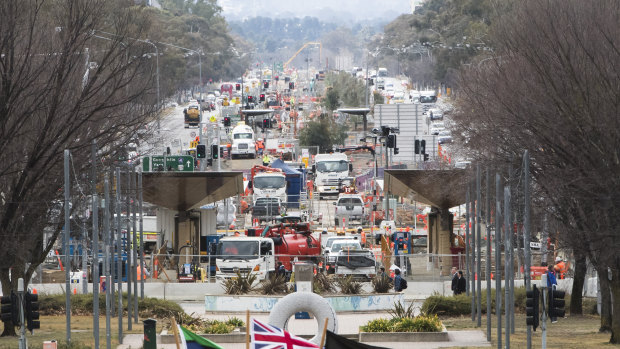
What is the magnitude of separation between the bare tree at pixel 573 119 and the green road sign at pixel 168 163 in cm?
2438

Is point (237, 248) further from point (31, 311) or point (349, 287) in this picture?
point (31, 311)

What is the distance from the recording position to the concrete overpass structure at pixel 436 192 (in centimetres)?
4484

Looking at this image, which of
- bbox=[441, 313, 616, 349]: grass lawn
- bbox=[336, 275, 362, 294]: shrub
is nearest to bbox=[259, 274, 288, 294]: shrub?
bbox=[336, 275, 362, 294]: shrub

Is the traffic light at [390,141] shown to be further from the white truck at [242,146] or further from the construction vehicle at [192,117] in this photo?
the construction vehicle at [192,117]

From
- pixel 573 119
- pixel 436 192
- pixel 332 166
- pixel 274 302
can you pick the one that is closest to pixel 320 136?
pixel 332 166

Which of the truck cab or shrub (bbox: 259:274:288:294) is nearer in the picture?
shrub (bbox: 259:274:288:294)

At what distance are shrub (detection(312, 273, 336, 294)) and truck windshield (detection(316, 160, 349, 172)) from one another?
123 feet

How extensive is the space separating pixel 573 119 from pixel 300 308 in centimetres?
840

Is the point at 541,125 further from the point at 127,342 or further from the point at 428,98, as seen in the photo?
the point at 428,98

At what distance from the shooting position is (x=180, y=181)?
4366 cm

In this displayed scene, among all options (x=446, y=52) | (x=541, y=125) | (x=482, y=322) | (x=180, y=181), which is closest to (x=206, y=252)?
(x=180, y=181)

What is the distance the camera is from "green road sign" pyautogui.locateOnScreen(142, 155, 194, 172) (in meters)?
57.2

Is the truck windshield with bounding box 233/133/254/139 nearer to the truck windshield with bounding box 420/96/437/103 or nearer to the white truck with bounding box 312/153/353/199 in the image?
the white truck with bounding box 312/153/353/199

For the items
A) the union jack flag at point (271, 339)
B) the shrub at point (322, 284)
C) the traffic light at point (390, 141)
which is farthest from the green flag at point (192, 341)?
the traffic light at point (390, 141)
